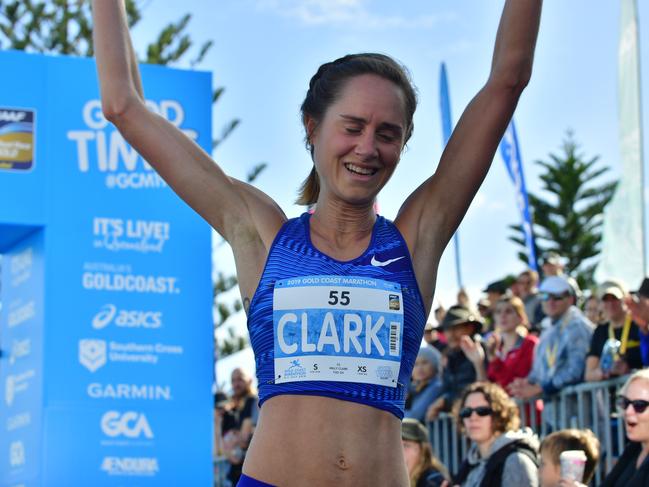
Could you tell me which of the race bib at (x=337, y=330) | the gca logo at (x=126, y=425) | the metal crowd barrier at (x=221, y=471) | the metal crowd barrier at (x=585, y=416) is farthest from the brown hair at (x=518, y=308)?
the race bib at (x=337, y=330)

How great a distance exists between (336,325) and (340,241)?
295 millimetres

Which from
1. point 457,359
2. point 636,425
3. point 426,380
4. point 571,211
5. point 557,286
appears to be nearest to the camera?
point 636,425

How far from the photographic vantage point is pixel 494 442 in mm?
6898

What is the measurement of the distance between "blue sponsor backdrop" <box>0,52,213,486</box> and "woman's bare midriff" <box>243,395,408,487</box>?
4901 millimetres

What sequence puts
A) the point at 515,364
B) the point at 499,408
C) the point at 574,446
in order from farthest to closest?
the point at 515,364 → the point at 499,408 → the point at 574,446

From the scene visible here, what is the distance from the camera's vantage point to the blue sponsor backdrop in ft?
25.5

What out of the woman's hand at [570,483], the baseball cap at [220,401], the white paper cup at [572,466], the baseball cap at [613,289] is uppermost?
the baseball cap at [613,289]

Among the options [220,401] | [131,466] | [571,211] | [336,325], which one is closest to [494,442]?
[131,466]

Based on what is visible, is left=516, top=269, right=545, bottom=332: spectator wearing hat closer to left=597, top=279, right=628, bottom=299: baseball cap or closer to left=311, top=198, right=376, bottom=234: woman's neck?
left=597, top=279, right=628, bottom=299: baseball cap

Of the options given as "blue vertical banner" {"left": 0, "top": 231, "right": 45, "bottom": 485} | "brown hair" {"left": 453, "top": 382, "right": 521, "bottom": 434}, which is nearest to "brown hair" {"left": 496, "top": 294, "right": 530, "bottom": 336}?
"brown hair" {"left": 453, "top": 382, "right": 521, "bottom": 434}

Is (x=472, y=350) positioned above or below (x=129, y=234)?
below

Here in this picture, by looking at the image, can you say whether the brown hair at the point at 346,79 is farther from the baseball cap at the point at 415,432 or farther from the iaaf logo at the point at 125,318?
the iaaf logo at the point at 125,318

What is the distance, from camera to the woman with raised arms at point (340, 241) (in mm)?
3064

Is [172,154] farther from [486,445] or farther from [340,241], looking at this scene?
[486,445]
